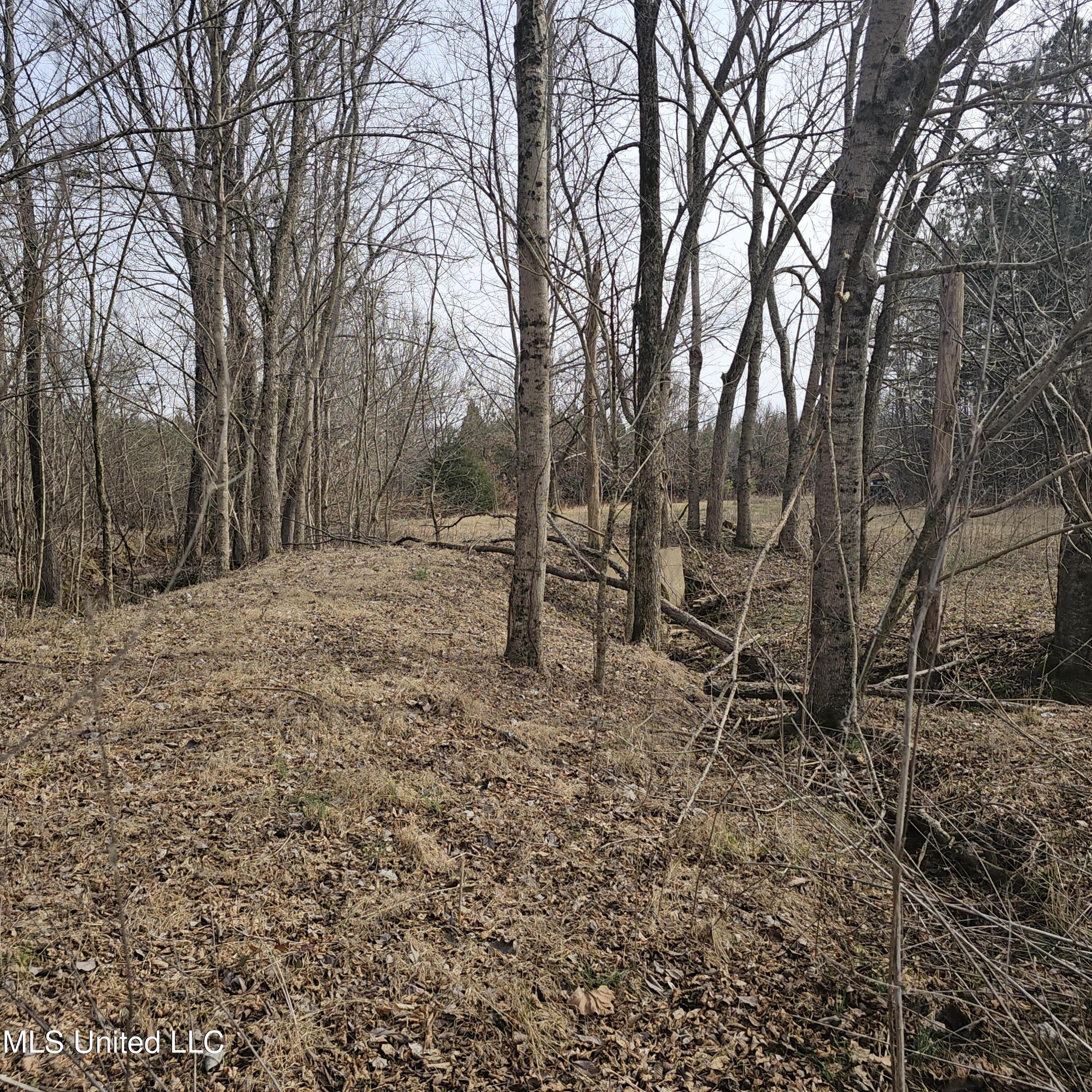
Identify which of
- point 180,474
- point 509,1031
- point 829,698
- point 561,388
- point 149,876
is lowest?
point 509,1031

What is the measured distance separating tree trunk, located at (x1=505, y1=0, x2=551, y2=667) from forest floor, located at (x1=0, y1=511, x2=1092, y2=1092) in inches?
28.2

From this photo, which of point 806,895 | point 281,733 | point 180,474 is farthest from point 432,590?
point 180,474

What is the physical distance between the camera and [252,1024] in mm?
2443

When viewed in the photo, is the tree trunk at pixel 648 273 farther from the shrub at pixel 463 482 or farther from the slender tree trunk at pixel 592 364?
the shrub at pixel 463 482

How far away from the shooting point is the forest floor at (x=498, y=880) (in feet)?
7.79

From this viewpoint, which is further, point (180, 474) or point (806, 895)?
point (180, 474)

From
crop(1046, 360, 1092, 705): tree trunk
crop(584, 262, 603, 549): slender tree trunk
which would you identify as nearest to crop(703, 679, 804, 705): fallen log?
crop(584, 262, 603, 549): slender tree trunk

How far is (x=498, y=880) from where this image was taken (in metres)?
3.40

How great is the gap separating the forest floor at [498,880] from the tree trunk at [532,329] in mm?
717

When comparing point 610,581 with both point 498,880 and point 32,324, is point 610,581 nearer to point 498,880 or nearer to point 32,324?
point 498,880

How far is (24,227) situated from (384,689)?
184 inches

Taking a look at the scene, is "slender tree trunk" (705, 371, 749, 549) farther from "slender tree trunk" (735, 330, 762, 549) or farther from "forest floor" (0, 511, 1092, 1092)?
"forest floor" (0, 511, 1092, 1092)

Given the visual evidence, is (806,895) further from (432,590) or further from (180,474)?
(180,474)

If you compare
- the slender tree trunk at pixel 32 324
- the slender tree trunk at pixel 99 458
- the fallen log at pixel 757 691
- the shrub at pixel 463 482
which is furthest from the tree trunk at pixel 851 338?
the shrub at pixel 463 482
